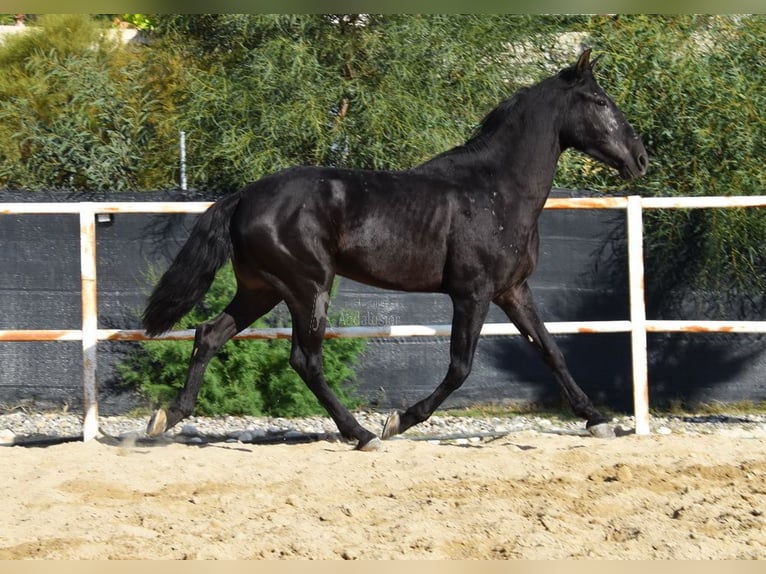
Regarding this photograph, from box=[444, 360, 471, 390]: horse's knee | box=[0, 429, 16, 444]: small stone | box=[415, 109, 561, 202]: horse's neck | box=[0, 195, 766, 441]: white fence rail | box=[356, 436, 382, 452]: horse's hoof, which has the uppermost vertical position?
box=[415, 109, 561, 202]: horse's neck

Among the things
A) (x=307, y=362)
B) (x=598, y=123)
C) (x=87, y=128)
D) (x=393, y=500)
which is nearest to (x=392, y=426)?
(x=307, y=362)

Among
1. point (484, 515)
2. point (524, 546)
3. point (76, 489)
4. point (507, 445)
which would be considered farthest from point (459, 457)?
point (76, 489)

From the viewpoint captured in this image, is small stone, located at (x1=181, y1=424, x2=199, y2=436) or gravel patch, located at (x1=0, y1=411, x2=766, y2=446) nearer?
gravel patch, located at (x1=0, y1=411, x2=766, y2=446)

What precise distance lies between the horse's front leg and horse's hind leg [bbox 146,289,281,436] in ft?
3.52

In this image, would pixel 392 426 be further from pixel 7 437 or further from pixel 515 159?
pixel 7 437

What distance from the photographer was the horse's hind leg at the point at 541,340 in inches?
248

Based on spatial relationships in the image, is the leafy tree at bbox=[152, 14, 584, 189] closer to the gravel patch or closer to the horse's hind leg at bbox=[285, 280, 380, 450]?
the gravel patch

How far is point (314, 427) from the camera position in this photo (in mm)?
7590

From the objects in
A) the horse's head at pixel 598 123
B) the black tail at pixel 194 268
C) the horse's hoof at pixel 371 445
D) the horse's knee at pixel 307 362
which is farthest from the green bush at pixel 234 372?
the horse's head at pixel 598 123

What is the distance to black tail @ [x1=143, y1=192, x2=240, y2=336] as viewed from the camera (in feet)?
19.0

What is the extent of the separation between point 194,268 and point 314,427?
7.08ft

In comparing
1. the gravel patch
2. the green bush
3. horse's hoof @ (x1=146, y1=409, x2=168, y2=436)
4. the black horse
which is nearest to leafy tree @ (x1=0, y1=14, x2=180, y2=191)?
the green bush

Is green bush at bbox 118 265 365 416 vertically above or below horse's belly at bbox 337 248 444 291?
below

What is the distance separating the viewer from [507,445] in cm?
603
